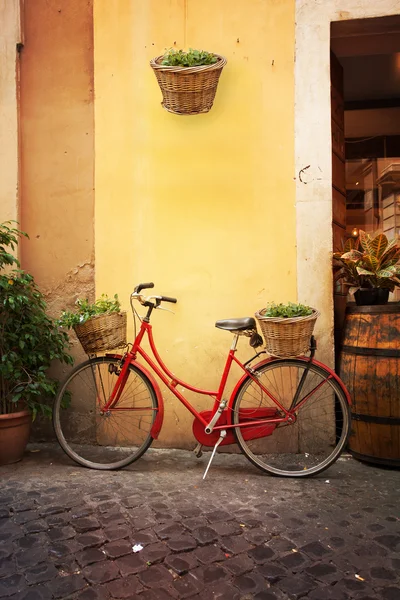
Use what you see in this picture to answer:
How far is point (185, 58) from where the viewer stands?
374 centimetres

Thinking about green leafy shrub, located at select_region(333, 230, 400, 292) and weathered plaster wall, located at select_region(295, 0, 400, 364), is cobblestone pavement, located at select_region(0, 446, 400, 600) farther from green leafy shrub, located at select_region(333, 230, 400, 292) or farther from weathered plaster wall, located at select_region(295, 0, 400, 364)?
green leafy shrub, located at select_region(333, 230, 400, 292)

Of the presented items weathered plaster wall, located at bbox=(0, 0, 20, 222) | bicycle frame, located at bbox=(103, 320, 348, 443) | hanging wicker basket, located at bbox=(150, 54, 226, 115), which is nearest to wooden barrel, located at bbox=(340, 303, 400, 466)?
bicycle frame, located at bbox=(103, 320, 348, 443)

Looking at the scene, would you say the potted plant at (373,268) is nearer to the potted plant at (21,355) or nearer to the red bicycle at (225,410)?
the red bicycle at (225,410)

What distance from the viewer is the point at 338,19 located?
3.97 meters

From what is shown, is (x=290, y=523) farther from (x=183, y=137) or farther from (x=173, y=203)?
(x=183, y=137)

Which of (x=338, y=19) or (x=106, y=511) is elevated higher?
(x=338, y=19)

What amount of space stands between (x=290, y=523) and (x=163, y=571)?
82 cm

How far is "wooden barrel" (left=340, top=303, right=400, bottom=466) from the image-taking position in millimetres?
3455

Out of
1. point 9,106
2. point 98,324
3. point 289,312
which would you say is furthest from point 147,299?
point 9,106

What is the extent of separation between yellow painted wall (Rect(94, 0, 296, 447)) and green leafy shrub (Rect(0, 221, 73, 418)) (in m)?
0.58

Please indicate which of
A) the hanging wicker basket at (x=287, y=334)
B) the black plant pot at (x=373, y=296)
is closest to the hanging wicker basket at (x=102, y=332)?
the hanging wicker basket at (x=287, y=334)

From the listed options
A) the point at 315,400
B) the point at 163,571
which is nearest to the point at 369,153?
the point at 315,400

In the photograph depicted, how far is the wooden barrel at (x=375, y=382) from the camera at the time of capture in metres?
3.46

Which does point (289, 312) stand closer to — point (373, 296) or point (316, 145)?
point (373, 296)
